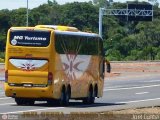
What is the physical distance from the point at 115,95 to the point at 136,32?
311ft

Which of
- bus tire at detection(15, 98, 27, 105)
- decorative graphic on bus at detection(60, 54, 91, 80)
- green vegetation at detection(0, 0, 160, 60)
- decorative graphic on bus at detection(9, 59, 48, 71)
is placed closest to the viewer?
decorative graphic on bus at detection(9, 59, 48, 71)

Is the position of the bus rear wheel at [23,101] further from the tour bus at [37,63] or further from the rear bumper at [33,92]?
the rear bumper at [33,92]

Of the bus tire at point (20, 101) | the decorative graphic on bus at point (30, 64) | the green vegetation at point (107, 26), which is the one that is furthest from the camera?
the green vegetation at point (107, 26)

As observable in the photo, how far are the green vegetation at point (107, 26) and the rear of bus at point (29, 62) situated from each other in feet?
252

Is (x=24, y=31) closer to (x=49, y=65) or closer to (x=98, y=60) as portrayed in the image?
(x=49, y=65)

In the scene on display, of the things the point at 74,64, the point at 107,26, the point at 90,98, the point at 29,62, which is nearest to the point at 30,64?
the point at 29,62

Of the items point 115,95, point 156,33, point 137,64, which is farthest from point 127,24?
point 115,95

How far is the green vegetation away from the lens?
11506 centimetres

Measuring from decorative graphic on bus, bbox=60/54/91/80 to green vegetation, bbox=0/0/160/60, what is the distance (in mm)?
73219

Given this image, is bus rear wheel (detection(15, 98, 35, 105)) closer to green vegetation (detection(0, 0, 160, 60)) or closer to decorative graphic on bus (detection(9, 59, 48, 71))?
decorative graphic on bus (detection(9, 59, 48, 71))

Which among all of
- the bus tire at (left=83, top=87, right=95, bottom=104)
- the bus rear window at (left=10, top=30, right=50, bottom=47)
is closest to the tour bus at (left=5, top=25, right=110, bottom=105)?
the bus rear window at (left=10, top=30, right=50, bottom=47)

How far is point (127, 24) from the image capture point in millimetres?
140250

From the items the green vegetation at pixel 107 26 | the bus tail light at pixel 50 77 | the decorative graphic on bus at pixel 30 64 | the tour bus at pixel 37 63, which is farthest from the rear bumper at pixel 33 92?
the green vegetation at pixel 107 26

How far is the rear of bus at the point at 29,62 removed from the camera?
100 ft
